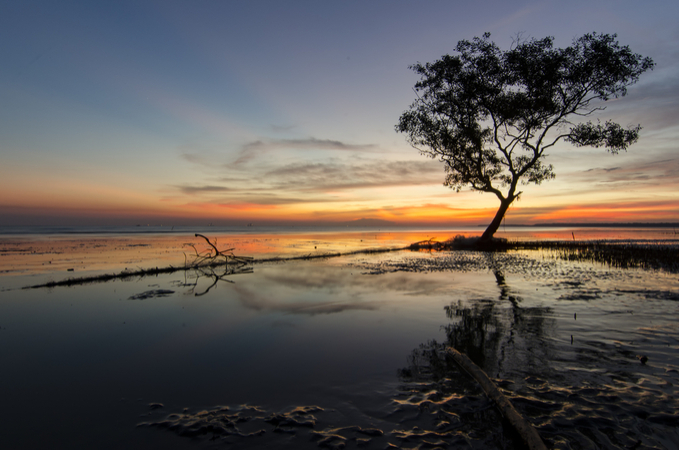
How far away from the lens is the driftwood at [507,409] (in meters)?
3.48

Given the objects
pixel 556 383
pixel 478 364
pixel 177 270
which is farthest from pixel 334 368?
pixel 177 270

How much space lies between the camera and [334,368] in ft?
20.0

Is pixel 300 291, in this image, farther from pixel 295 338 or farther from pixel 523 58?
pixel 523 58

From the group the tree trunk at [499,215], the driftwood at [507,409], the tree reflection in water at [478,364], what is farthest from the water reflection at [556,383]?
the tree trunk at [499,215]

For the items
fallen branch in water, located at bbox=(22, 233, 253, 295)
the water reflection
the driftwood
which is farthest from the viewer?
fallen branch in water, located at bbox=(22, 233, 253, 295)

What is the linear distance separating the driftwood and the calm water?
0.75 ft

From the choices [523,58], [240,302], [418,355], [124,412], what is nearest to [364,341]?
[418,355]

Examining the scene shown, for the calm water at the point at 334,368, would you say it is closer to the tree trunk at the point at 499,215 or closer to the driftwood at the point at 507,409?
the driftwood at the point at 507,409

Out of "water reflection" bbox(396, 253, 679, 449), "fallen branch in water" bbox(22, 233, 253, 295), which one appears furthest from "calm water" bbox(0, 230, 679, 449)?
"fallen branch in water" bbox(22, 233, 253, 295)

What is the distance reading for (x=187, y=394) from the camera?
5.19 meters

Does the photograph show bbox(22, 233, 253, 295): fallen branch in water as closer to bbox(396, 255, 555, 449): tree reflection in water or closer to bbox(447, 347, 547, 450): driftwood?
bbox(396, 255, 555, 449): tree reflection in water

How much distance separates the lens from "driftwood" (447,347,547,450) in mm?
3479

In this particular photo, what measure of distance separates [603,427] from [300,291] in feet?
33.3

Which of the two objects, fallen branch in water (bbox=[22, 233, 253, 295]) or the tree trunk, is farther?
the tree trunk
